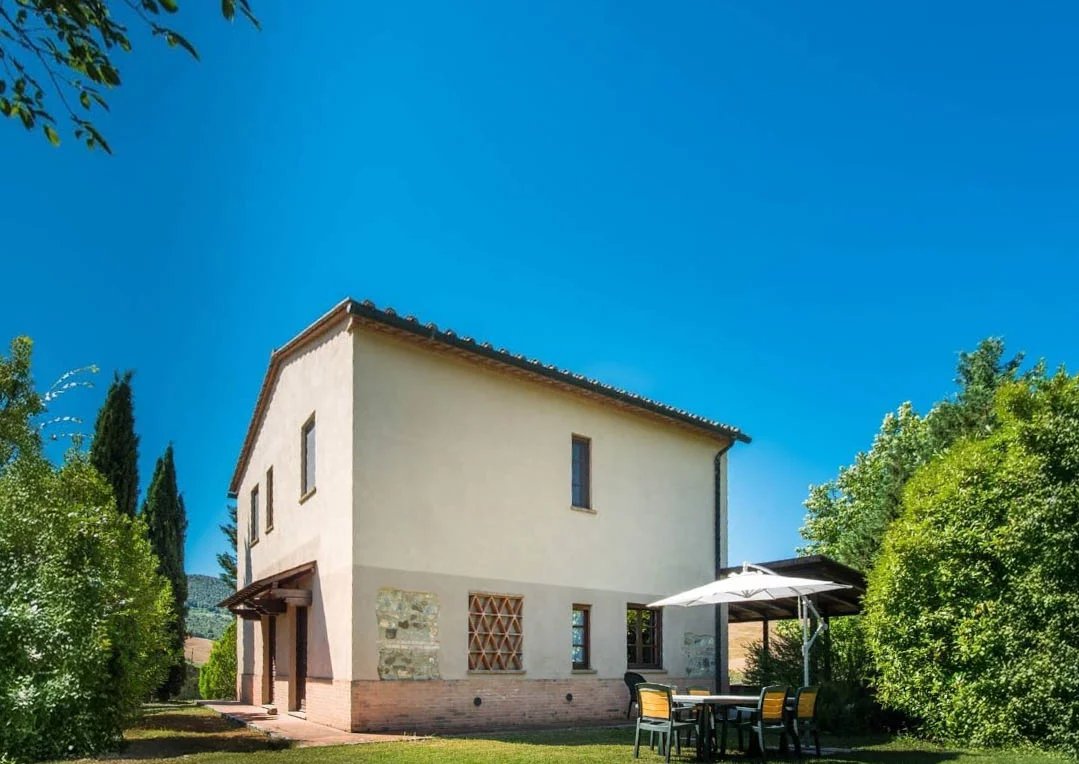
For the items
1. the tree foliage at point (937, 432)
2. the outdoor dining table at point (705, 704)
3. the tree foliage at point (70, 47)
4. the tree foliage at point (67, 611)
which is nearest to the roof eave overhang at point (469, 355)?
the tree foliage at point (67, 611)

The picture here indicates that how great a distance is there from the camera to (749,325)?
24.6 meters

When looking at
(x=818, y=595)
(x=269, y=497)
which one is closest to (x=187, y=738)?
(x=269, y=497)

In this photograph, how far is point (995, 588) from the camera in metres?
12.3

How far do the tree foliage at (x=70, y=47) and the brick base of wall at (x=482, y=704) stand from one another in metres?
9.25

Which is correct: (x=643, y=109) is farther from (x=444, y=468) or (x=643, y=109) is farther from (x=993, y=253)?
(x=993, y=253)

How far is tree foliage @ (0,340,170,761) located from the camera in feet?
22.4

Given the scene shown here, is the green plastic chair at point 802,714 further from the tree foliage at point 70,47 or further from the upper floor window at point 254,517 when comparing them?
the upper floor window at point 254,517

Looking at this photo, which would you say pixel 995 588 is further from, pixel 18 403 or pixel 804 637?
pixel 18 403

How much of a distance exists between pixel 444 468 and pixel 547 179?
881cm

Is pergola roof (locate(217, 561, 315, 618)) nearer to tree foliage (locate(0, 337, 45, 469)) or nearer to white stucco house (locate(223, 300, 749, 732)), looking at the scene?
white stucco house (locate(223, 300, 749, 732))

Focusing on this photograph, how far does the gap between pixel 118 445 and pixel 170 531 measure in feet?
13.6

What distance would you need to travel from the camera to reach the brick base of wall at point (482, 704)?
12.6m

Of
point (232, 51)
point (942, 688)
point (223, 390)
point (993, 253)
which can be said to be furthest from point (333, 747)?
point (223, 390)

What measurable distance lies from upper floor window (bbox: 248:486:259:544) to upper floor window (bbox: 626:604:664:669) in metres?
8.69
